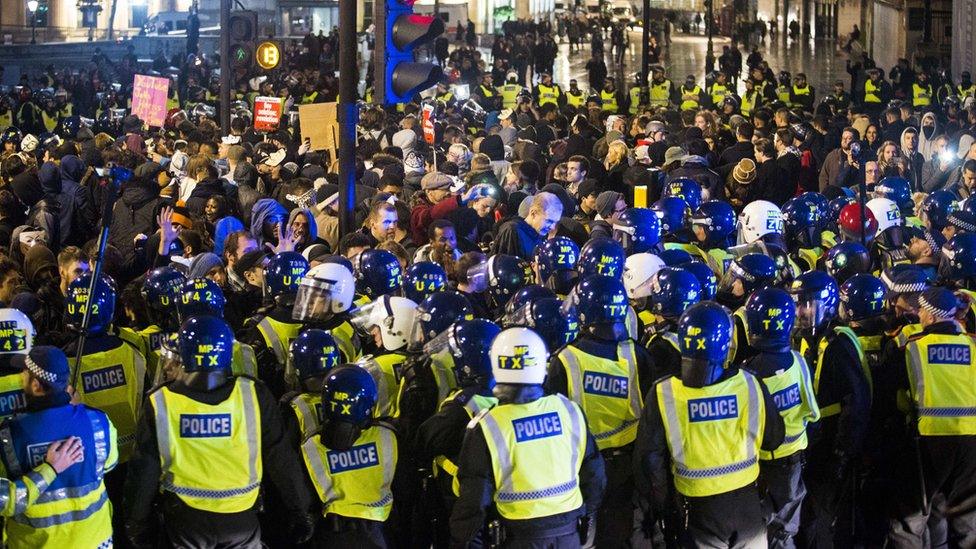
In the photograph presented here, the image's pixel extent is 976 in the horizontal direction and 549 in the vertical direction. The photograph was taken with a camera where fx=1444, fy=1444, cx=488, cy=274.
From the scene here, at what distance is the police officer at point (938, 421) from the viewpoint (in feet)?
28.0

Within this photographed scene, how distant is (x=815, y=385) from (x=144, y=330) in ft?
14.2

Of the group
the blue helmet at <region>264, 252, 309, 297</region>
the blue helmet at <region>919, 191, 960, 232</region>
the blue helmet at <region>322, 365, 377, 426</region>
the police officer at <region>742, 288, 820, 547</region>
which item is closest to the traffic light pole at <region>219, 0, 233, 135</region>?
the blue helmet at <region>919, 191, 960, 232</region>

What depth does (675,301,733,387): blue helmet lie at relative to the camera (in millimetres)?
7426

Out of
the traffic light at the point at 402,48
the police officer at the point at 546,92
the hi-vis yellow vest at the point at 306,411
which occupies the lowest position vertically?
the hi-vis yellow vest at the point at 306,411

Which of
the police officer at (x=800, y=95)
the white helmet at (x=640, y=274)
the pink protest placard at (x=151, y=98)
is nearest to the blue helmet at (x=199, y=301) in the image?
the white helmet at (x=640, y=274)

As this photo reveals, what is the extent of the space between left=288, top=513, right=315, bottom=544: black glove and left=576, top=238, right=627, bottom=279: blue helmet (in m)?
3.15

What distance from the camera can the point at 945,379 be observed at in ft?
28.0

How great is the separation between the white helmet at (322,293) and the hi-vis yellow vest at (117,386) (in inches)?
41.3

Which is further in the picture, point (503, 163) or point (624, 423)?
point (503, 163)

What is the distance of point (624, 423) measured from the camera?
27.0ft

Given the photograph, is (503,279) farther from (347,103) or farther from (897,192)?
(897,192)

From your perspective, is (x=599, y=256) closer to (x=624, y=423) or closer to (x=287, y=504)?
(x=624, y=423)

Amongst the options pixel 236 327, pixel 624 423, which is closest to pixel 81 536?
pixel 624 423

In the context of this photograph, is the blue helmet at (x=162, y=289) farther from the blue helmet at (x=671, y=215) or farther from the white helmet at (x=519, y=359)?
the blue helmet at (x=671, y=215)
